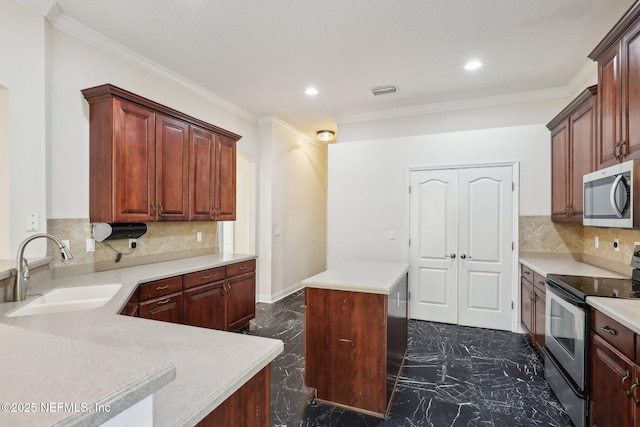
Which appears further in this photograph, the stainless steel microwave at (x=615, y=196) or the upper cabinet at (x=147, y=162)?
the upper cabinet at (x=147, y=162)

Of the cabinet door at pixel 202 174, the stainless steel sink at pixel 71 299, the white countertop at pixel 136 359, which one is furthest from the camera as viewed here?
the cabinet door at pixel 202 174

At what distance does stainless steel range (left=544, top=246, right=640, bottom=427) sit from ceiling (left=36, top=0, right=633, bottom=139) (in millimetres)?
1998

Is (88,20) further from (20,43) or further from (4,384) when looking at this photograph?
(4,384)

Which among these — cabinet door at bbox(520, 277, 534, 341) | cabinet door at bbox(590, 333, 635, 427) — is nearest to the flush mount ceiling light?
cabinet door at bbox(520, 277, 534, 341)

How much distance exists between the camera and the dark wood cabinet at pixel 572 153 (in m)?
2.73

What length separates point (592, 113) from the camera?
2.68m

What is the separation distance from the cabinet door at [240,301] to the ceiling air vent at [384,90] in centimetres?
275

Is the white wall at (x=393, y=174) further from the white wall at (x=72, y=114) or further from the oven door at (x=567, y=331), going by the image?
A: the white wall at (x=72, y=114)

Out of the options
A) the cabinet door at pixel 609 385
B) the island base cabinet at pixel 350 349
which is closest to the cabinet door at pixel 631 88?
the cabinet door at pixel 609 385

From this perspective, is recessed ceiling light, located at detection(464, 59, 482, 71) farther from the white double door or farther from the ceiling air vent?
the white double door

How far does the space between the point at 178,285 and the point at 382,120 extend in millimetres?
3614

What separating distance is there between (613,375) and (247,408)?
6.17 feet

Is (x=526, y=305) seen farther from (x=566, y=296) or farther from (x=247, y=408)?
(x=247, y=408)

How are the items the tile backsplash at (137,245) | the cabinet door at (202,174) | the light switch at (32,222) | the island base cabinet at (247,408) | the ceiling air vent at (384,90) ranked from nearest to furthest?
the island base cabinet at (247,408) → the light switch at (32,222) → the tile backsplash at (137,245) → the cabinet door at (202,174) → the ceiling air vent at (384,90)
